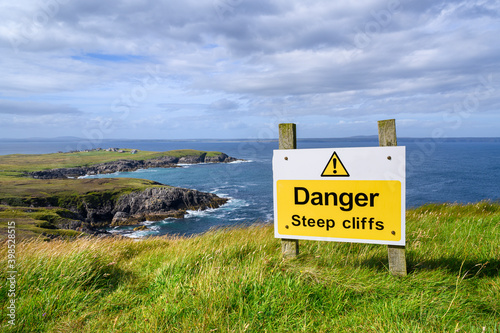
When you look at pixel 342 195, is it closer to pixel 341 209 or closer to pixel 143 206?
pixel 341 209

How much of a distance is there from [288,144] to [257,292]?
2.50 m

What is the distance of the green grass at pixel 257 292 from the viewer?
306 cm

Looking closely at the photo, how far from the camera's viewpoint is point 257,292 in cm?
342

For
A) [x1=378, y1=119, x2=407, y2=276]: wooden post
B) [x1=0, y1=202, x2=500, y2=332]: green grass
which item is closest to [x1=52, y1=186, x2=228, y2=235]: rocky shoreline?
[x1=0, y1=202, x2=500, y2=332]: green grass

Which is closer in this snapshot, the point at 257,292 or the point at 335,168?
the point at 257,292

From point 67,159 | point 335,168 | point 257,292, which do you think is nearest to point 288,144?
point 335,168

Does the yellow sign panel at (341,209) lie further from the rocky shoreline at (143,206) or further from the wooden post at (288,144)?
the rocky shoreline at (143,206)

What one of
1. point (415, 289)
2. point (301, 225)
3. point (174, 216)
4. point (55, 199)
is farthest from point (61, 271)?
point (55, 199)

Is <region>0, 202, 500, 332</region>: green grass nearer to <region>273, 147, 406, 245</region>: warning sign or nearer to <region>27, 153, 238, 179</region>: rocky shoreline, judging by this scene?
<region>273, 147, 406, 245</region>: warning sign

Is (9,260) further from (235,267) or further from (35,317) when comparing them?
(235,267)

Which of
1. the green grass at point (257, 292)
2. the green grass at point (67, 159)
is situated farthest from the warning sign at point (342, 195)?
the green grass at point (67, 159)

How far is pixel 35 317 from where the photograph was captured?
3.20 metres

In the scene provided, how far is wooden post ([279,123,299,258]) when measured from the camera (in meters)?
4.73

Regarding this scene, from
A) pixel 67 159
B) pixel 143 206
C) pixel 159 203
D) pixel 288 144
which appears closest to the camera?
pixel 288 144
